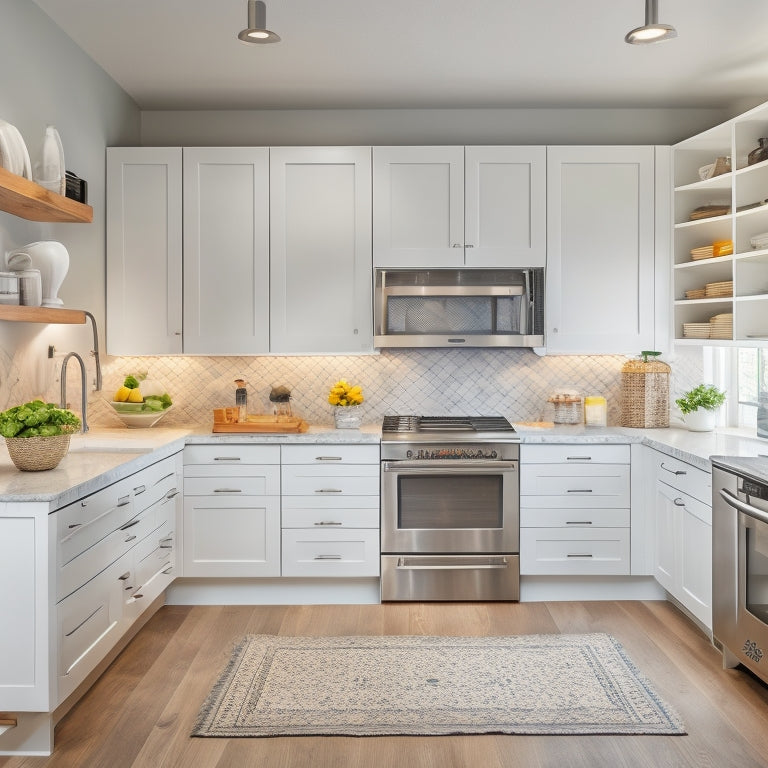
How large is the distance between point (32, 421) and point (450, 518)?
2108 millimetres

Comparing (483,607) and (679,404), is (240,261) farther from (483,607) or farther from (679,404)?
(679,404)

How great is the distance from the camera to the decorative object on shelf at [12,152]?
8.87 feet

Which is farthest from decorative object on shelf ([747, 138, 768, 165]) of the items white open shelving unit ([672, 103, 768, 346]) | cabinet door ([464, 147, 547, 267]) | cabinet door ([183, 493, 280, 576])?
cabinet door ([183, 493, 280, 576])

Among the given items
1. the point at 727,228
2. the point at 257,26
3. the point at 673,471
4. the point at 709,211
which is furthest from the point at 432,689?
the point at 727,228

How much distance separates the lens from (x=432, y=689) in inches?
114

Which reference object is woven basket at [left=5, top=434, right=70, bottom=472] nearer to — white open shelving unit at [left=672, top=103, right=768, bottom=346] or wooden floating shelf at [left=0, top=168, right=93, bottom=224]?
wooden floating shelf at [left=0, top=168, right=93, bottom=224]

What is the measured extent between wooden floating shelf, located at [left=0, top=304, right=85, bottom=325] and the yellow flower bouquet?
1378mm

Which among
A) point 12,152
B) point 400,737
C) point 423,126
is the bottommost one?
point 400,737

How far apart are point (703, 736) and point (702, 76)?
3.20 metres

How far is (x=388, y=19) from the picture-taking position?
3240 mm

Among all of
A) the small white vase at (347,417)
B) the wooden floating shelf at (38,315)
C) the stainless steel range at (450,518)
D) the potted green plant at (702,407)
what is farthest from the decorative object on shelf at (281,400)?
the potted green plant at (702,407)

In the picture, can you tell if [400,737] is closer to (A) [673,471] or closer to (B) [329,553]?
(B) [329,553]

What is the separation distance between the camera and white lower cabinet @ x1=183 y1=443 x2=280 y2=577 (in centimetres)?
389

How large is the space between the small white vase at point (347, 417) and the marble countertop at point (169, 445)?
0.05 metres
